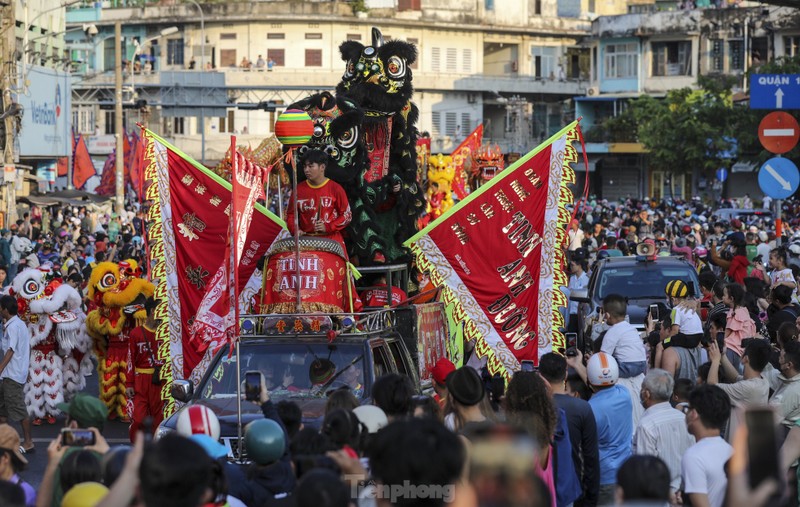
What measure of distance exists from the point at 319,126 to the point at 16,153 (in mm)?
30821

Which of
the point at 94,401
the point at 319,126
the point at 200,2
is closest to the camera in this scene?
the point at 94,401

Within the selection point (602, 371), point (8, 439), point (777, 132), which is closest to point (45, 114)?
point (777, 132)

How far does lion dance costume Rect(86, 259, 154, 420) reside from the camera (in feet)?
49.8

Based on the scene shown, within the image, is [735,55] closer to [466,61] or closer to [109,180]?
[466,61]

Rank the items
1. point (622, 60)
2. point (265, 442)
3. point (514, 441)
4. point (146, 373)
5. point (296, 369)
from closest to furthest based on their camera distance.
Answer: point (514, 441) → point (265, 442) → point (296, 369) → point (146, 373) → point (622, 60)

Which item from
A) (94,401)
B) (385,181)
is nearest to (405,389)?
(94,401)

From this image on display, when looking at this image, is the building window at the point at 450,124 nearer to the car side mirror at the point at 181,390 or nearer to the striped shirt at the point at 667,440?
the car side mirror at the point at 181,390

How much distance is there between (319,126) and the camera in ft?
43.8

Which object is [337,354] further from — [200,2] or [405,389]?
[200,2]

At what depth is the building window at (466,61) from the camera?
75688mm

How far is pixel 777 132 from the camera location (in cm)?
1744

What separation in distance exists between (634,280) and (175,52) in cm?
5856

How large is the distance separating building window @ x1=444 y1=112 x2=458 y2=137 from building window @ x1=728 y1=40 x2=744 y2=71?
580 inches

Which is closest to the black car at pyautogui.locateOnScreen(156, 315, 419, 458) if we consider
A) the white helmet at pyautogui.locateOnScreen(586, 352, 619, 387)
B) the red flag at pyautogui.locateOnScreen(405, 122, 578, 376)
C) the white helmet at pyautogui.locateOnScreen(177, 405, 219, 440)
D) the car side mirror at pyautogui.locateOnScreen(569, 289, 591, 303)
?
the red flag at pyautogui.locateOnScreen(405, 122, 578, 376)
